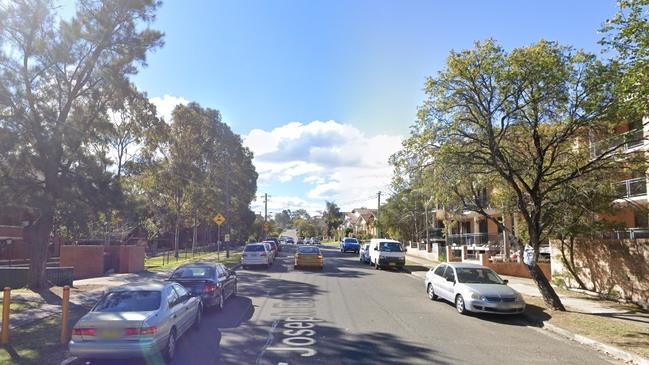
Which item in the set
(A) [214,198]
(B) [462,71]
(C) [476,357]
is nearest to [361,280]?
(B) [462,71]

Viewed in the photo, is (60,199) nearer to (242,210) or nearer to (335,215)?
(242,210)

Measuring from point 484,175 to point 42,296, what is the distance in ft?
50.7

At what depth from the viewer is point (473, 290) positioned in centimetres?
1348

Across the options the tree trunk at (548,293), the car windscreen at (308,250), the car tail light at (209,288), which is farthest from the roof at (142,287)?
the car windscreen at (308,250)

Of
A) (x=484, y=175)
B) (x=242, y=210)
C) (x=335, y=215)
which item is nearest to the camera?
(x=484, y=175)

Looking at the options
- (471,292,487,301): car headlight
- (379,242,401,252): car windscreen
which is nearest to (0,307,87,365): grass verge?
(471,292,487,301): car headlight

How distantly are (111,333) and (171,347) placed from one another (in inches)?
44.7

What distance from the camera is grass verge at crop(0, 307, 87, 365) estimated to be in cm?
821

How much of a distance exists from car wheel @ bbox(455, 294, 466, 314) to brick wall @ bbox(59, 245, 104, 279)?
20.2 m

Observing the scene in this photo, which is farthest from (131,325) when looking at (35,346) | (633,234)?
(633,234)

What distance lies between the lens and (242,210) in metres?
59.4

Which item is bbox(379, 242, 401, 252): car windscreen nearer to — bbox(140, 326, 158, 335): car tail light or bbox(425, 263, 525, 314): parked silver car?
bbox(425, 263, 525, 314): parked silver car

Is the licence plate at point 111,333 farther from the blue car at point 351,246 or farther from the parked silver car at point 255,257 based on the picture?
the blue car at point 351,246

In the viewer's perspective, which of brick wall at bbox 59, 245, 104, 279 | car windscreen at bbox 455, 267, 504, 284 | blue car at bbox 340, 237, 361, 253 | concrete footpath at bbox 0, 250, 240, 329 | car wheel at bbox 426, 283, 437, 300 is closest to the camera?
concrete footpath at bbox 0, 250, 240, 329
